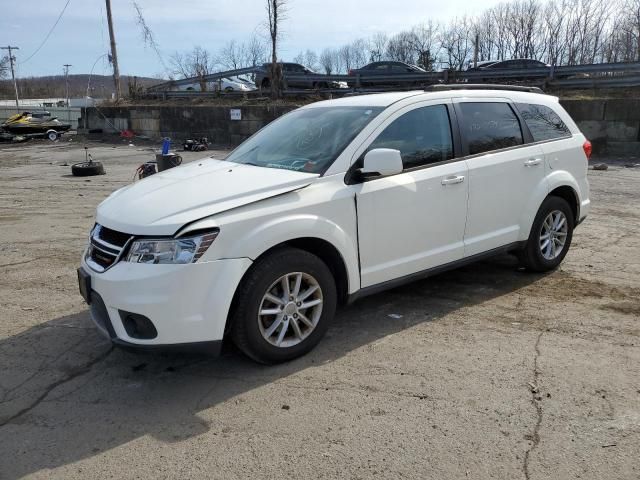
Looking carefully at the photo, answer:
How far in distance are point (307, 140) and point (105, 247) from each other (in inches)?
69.6

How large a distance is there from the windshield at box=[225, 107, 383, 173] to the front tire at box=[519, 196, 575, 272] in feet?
7.00

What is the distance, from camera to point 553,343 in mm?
4102

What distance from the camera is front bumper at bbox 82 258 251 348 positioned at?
3295 millimetres

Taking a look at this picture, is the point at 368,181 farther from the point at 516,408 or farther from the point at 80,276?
the point at 80,276

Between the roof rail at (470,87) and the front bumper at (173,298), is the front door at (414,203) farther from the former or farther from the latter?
the front bumper at (173,298)

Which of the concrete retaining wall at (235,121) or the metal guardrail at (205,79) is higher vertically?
the metal guardrail at (205,79)

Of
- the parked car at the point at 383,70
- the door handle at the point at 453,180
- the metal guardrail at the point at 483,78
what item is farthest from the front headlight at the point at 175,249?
the parked car at the point at 383,70

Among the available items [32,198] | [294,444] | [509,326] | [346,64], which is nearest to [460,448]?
[294,444]

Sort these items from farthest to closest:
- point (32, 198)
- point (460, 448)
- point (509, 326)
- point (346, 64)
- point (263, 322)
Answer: point (346, 64) → point (32, 198) → point (509, 326) → point (263, 322) → point (460, 448)

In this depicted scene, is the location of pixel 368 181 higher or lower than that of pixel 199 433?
higher

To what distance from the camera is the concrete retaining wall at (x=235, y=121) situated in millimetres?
16703

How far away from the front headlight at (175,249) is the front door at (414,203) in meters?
1.21

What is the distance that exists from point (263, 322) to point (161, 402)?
807 mm

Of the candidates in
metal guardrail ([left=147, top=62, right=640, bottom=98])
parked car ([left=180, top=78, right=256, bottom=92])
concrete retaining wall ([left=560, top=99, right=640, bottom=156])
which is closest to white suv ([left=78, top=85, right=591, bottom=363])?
metal guardrail ([left=147, top=62, right=640, bottom=98])
